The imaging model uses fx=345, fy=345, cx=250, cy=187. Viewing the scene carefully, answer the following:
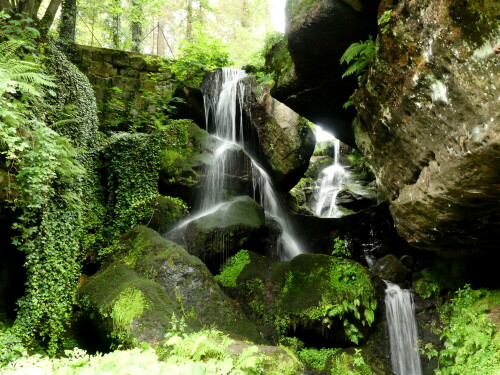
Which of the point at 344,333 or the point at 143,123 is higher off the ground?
the point at 143,123

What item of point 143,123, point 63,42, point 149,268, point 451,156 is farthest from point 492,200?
point 63,42

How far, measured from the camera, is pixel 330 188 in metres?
17.6

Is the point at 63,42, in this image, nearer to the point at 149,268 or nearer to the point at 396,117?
the point at 149,268

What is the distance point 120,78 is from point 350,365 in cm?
1413

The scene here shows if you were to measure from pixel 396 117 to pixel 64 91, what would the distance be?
782 cm

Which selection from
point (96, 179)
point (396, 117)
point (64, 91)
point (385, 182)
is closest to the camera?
point (396, 117)

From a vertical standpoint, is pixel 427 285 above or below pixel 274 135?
below

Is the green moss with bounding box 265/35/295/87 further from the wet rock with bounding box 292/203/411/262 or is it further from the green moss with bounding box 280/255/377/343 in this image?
the wet rock with bounding box 292/203/411/262

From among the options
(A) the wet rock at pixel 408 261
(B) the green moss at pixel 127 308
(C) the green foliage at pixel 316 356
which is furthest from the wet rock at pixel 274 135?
(B) the green moss at pixel 127 308

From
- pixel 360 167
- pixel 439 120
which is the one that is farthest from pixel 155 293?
pixel 360 167

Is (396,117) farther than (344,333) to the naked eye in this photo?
No

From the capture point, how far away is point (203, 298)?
809cm

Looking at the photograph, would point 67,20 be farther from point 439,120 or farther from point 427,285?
point 427,285

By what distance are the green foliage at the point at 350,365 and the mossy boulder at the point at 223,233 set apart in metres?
4.17
